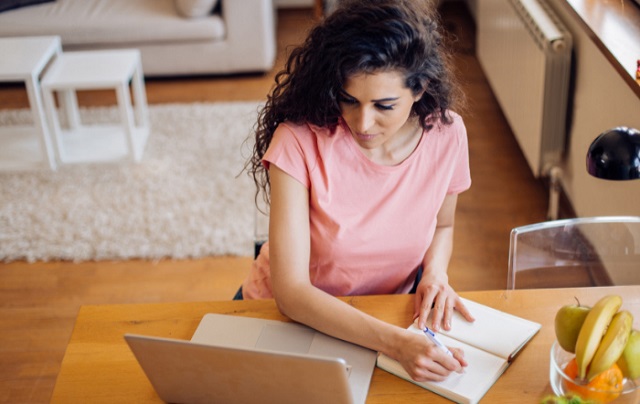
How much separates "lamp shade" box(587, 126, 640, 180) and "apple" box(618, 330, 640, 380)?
222 millimetres

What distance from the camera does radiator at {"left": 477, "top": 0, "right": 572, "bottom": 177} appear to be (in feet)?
8.75

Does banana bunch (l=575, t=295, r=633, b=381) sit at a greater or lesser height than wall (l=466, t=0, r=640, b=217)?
greater

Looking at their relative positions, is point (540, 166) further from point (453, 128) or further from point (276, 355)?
point (276, 355)

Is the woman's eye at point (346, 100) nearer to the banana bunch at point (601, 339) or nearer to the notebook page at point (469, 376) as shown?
the notebook page at point (469, 376)

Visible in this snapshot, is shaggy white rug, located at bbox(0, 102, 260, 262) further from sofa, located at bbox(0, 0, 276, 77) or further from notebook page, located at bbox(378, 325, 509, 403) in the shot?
notebook page, located at bbox(378, 325, 509, 403)

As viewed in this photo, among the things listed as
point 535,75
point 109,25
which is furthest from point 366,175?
point 109,25

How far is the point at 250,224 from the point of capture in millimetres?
2914

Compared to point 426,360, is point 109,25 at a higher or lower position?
lower

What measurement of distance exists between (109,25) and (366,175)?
287 centimetres

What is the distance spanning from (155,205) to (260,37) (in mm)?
1375

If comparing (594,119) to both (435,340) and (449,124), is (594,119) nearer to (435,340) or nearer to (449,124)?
(449,124)

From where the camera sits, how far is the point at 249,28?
4035mm

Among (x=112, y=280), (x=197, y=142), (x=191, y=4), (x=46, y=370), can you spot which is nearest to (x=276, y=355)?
(x=46, y=370)

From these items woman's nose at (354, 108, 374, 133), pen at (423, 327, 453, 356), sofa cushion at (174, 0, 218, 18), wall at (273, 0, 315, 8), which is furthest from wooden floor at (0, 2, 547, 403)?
wall at (273, 0, 315, 8)
